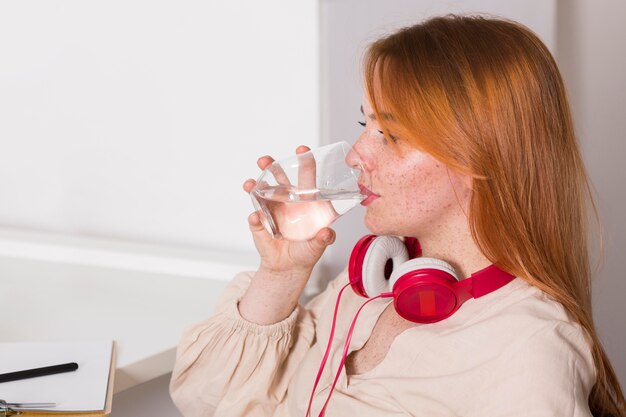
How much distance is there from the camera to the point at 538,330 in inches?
42.9

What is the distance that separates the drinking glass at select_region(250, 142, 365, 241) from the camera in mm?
1226

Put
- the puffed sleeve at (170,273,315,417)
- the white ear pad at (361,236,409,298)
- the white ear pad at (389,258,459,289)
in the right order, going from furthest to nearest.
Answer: the puffed sleeve at (170,273,315,417)
the white ear pad at (361,236,409,298)
the white ear pad at (389,258,459,289)

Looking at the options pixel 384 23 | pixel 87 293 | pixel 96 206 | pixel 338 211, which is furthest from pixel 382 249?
pixel 96 206

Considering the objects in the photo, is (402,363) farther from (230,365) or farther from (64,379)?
(64,379)

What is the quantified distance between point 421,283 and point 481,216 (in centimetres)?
13

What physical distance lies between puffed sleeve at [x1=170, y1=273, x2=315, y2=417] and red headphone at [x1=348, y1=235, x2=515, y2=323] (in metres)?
0.21

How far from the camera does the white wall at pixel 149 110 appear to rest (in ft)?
5.94

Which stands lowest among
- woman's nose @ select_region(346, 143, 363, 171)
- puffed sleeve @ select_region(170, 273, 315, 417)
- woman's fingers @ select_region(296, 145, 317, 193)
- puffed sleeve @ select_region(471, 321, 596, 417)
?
puffed sleeve @ select_region(170, 273, 315, 417)

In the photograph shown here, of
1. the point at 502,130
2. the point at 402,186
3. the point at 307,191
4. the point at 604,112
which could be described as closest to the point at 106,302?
the point at 307,191

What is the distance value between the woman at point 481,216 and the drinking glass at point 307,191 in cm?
2

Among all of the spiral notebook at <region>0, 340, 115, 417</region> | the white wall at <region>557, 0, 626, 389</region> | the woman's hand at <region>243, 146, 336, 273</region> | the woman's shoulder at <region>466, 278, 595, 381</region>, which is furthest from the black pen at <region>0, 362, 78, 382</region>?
the white wall at <region>557, 0, 626, 389</region>

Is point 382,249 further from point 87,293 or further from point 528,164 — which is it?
point 87,293

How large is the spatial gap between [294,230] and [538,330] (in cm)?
38

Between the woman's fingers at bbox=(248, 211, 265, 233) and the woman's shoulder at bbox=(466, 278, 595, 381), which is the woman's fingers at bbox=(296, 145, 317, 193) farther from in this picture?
the woman's shoulder at bbox=(466, 278, 595, 381)
